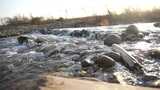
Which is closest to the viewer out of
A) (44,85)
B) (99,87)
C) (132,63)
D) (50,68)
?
(99,87)

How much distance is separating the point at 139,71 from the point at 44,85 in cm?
109

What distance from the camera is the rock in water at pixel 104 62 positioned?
9.93 ft

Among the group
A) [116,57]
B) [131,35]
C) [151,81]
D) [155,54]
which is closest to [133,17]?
[131,35]

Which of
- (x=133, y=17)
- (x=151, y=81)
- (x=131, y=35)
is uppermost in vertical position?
(x=133, y=17)

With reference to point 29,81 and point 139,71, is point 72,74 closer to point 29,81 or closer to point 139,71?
point 29,81

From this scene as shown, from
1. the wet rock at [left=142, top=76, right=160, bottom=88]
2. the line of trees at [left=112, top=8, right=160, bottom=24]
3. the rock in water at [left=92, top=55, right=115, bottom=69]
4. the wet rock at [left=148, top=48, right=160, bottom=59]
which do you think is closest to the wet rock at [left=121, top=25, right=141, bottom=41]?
the wet rock at [left=148, top=48, right=160, bottom=59]

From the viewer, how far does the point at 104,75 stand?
2.70 m

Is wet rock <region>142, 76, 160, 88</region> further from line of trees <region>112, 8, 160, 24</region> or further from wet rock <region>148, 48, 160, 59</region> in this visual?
line of trees <region>112, 8, 160, 24</region>

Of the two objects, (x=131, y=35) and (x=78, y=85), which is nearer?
(x=78, y=85)

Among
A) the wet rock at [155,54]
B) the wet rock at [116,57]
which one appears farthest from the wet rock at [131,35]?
the wet rock at [116,57]

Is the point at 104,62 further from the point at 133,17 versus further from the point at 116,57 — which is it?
the point at 133,17

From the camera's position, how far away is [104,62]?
3.06m

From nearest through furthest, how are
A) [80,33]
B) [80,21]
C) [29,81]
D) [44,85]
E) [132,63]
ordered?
[44,85] → [29,81] → [132,63] → [80,33] → [80,21]

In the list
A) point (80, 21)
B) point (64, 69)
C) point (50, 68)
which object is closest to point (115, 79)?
point (64, 69)
